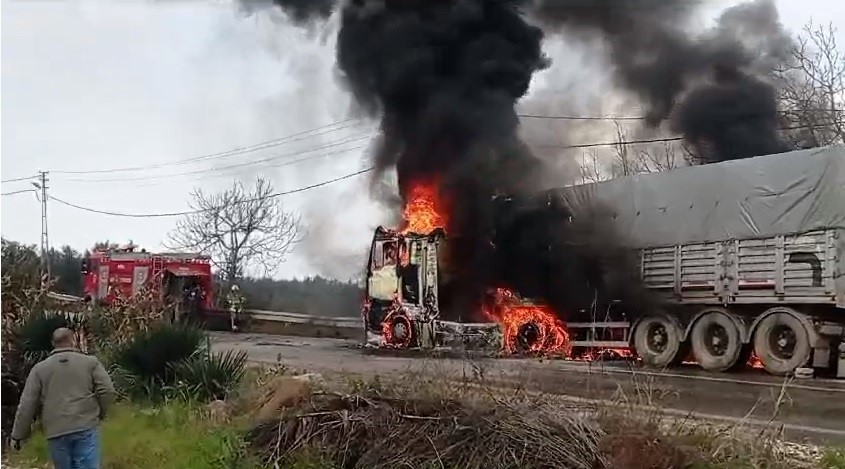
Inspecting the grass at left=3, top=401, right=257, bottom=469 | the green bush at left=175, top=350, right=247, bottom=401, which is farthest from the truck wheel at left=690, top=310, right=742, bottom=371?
the grass at left=3, top=401, right=257, bottom=469

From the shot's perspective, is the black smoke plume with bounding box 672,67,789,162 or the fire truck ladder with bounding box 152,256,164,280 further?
the fire truck ladder with bounding box 152,256,164,280

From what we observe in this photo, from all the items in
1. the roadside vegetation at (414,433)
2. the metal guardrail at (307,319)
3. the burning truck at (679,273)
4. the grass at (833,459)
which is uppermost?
the burning truck at (679,273)

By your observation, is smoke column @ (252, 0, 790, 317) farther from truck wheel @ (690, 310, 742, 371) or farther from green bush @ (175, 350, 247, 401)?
green bush @ (175, 350, 247, 401)

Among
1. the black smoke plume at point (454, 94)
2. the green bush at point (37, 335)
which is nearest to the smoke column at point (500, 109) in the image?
the black smoke plume at point (454, 94)

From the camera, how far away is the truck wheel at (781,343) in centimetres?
1348

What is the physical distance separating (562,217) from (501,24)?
4.61 metres

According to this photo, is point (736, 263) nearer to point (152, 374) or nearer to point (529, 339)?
point (529, 339)

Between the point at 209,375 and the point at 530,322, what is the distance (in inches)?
357

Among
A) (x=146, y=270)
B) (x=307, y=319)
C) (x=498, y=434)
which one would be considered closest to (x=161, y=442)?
(x=498, y=434)

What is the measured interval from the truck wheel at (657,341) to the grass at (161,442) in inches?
382

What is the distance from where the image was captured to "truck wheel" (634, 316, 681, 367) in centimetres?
1584

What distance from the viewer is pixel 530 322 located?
17359mm

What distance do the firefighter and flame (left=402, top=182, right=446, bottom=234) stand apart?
12024mm

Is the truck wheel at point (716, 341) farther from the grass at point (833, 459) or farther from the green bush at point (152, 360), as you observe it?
the green bush at point (152, 360)
